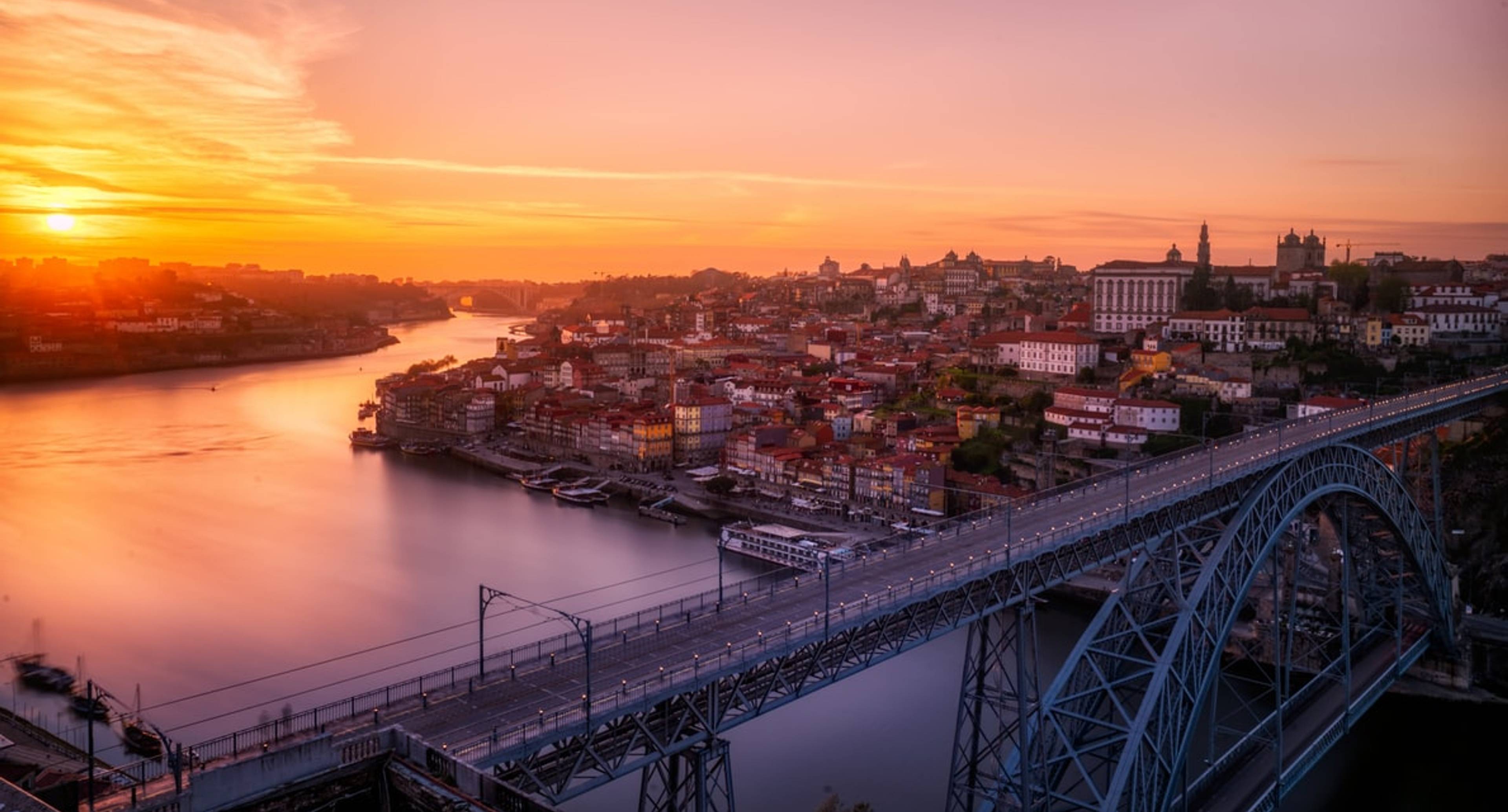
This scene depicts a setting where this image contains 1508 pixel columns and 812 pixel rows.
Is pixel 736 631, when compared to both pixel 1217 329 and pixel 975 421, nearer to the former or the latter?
pixel 975 421

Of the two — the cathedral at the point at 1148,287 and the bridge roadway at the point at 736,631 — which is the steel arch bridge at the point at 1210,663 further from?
the cathedral at the point at 1148,287

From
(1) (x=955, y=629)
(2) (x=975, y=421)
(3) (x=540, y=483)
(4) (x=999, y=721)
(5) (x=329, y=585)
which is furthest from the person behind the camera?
(3) (x=540, y=483)

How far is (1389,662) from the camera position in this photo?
8.42 m

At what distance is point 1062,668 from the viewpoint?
604 centimetres

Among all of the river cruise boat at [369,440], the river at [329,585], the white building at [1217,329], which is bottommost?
the river at [329,585]

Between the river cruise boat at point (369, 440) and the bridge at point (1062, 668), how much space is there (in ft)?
42.1

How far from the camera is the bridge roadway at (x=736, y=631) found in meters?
3.72

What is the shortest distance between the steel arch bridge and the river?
55 cm

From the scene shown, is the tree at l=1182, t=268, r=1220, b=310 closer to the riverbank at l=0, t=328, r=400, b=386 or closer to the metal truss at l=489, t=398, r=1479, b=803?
the metal truss at l=489, t=398, r=1479, b=803

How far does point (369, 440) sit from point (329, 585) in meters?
9.94

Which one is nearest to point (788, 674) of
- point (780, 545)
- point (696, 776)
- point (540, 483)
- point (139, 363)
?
point (696, 776)

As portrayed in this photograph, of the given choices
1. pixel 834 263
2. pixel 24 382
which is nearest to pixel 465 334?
pixel 834 263

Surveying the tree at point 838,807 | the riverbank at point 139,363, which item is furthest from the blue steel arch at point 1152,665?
the riverbank at point 139,363

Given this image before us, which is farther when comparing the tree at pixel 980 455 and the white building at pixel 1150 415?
the white building at pixel 1150 415
